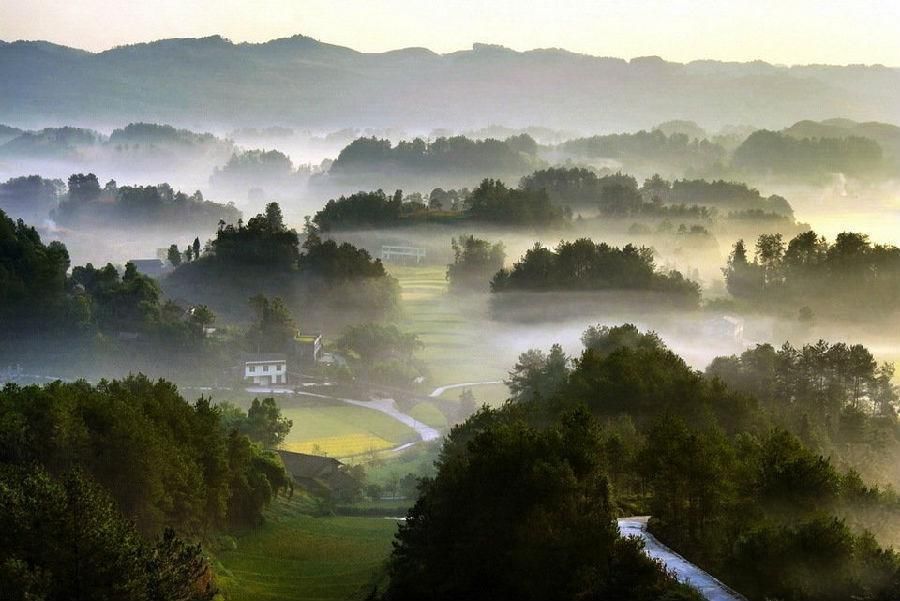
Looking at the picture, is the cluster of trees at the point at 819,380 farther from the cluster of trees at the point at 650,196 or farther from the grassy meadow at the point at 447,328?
the cluster of trees at the point at 650,196

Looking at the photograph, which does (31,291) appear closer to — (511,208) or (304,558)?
(511,208)

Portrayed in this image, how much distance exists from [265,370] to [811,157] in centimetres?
3780

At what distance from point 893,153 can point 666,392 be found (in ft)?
161

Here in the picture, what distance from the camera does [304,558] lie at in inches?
620

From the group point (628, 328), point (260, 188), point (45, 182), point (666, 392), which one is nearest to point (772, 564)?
point (666, 392)

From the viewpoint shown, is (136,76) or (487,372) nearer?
(487,372)

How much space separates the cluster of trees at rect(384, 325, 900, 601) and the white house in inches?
709

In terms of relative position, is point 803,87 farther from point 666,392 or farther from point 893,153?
point 666,392

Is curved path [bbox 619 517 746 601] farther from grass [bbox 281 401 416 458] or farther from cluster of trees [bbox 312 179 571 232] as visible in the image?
cluster of trees [bbox 312 179 571 232]

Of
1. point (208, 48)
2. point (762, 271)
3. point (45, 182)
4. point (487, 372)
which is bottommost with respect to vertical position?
point (487, 372)

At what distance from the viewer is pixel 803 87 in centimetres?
8850

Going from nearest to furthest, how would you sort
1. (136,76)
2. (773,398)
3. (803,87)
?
(773,398) < (803,87) < (136,76)

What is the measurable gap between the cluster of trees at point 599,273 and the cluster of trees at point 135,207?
27325 millimetres

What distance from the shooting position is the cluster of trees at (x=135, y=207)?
56.7m
